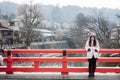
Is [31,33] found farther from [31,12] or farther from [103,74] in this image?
[103,74]

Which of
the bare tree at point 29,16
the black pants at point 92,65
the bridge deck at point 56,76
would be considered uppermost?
the bare tree at point 29,16

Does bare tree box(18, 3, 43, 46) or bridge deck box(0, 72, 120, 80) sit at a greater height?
bare tree box(18, 3, 43, 46)

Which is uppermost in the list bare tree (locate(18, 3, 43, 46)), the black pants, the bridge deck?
bare tree (locate(18, 3, 43, 46))

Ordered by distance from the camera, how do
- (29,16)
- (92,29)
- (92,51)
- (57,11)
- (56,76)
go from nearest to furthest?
(92,51) < (56,76) < (92,29) < (29,16) < (57,11)

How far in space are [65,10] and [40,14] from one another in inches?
3346

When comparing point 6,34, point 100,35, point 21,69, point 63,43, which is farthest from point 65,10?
point 21,69

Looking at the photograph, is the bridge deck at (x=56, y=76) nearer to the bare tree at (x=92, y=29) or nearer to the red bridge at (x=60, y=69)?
the red bridge at (x=60, y=69)

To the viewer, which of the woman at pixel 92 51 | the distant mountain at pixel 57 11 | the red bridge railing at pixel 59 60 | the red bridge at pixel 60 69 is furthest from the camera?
the distant mountain at pixel 57 11

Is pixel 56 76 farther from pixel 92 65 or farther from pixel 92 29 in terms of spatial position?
pixel 92 29

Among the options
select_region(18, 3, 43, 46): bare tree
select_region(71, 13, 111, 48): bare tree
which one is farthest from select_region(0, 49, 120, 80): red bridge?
select_region(18, 3, 43, 46): bare tree

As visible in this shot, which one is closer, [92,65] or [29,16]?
[92,65]

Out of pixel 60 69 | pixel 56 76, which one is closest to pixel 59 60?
pixel 60 69

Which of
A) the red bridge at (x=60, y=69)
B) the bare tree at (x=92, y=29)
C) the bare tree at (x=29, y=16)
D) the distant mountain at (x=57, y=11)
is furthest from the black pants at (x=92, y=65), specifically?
the distant mountain at (x=57, y=11)

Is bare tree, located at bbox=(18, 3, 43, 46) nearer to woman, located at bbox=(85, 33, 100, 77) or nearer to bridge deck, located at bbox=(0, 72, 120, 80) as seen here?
bridge deck, located at bbox=(0, 72, 120, 80)
